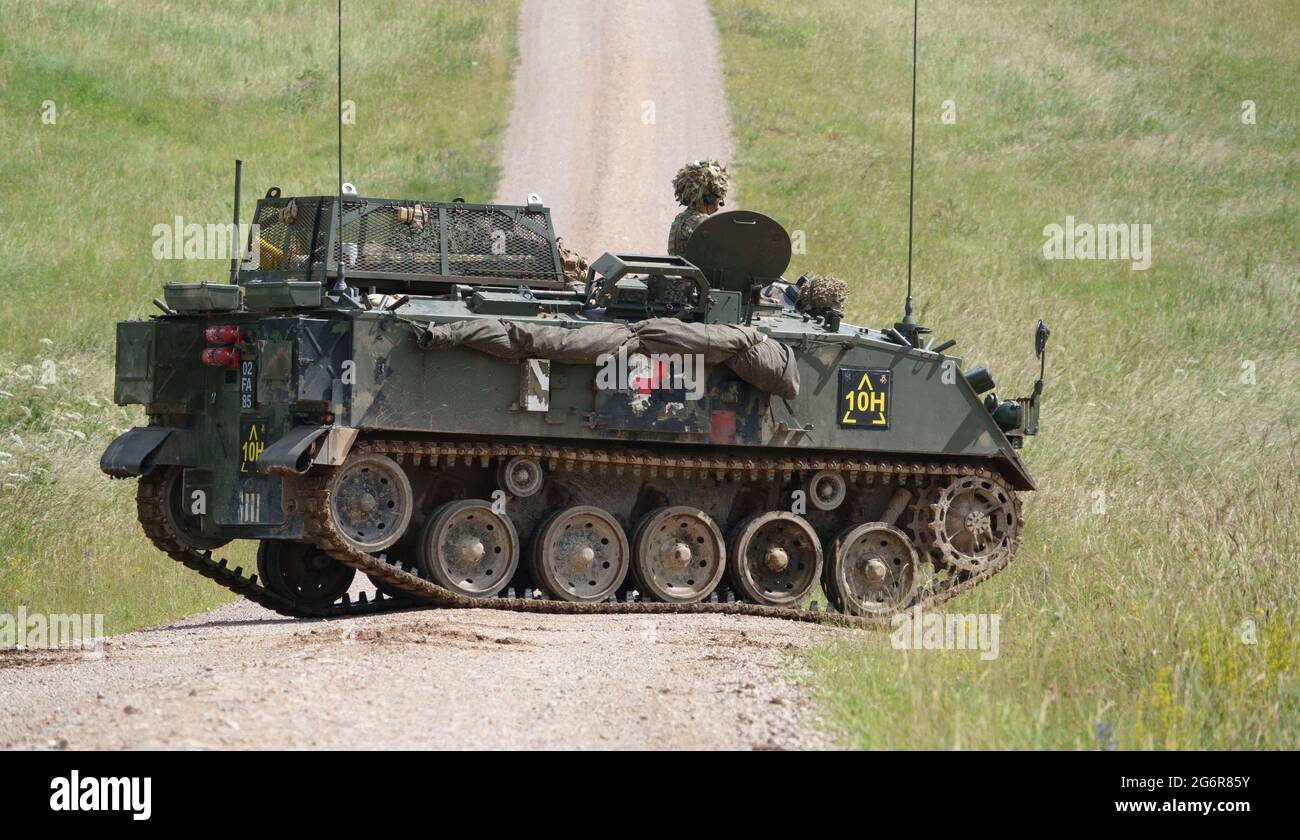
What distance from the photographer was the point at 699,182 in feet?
50.2

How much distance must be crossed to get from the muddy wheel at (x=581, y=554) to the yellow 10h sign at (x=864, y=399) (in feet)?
6.78

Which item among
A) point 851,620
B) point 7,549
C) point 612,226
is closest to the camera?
point 851,620

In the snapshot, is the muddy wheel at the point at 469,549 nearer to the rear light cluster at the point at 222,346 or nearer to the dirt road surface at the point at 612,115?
the rear light cluster at the point at 222,346

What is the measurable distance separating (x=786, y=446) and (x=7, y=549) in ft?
24.2

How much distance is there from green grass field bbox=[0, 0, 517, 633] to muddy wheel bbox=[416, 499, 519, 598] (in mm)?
4064

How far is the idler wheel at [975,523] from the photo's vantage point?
15.0 m

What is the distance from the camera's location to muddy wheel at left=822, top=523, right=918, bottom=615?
48.5 ft

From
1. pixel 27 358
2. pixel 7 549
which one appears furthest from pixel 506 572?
pixel 27 358

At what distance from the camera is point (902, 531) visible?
598 inches

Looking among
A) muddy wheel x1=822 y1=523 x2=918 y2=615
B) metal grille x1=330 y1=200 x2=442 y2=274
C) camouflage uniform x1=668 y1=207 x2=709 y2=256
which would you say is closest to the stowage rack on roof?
metal grille x1=330 y1=200 x2=442 y2=274

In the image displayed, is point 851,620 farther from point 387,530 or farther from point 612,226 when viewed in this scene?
point 612,226

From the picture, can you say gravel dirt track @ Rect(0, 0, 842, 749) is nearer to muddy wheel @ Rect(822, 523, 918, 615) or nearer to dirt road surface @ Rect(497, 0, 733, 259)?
muddy wheel @ Rect(822, 523, 918, 615)

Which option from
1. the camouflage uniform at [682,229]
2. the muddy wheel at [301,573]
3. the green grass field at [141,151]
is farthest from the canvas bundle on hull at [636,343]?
the green grass field at [141,151]

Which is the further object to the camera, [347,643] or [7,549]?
[7,549]
